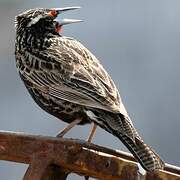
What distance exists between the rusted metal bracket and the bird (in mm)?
502

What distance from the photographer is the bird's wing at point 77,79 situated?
16.0 ft

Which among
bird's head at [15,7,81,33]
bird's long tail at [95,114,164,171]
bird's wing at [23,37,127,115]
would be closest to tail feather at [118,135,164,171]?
bird's long tail at [95,114,164,171]

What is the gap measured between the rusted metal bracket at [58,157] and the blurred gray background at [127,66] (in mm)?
4666

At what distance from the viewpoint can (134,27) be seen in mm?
10094

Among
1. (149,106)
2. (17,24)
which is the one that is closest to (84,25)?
(149,106)

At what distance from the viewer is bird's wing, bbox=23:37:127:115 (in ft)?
16.0

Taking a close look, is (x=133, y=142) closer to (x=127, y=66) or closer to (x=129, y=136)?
(x=129, y=136)

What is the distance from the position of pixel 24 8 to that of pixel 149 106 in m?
1.92

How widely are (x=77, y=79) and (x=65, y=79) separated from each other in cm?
9

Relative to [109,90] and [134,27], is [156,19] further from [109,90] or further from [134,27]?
[109,90]

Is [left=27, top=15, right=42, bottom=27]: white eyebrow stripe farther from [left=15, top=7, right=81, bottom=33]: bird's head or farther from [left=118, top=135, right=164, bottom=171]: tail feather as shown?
[left=118, top=135, right=164, bottom=171]: tail feather

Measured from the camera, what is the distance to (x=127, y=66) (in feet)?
31.9

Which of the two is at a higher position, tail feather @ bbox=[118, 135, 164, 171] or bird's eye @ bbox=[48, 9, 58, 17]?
bird's eye @ bbox=[48, 9, 58, 17]

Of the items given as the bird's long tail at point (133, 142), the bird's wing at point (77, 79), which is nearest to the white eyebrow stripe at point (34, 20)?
the bird's wing at point (77, 79)
